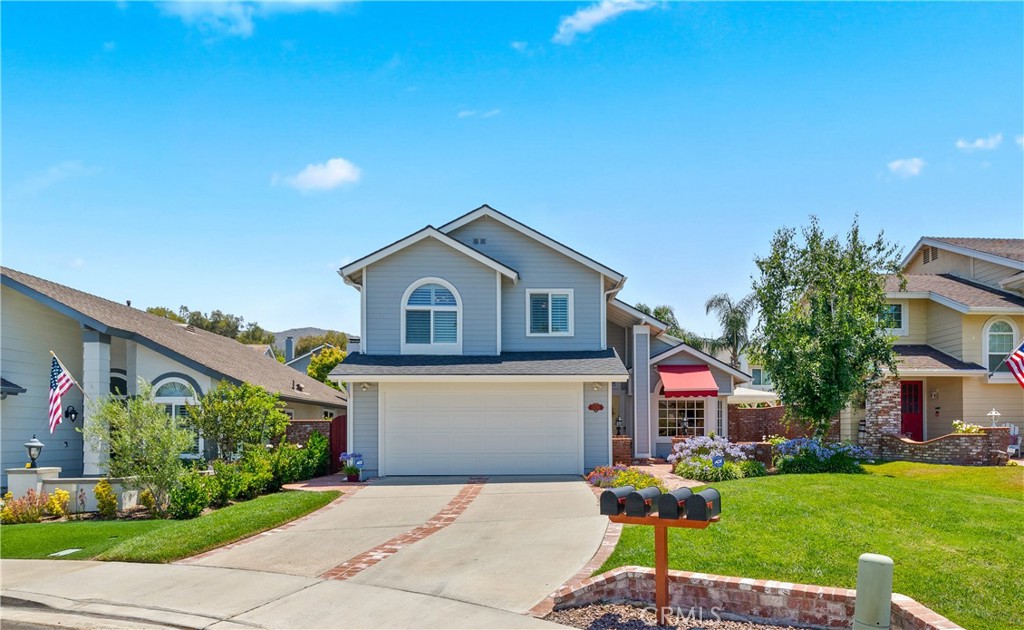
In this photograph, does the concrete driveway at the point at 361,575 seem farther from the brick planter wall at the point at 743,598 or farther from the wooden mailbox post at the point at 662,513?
the wooden mailbox post at the point at 662,513

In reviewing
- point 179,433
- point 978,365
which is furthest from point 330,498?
point 978,365

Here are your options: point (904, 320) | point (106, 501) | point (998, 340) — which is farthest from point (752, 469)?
point (106, 501)

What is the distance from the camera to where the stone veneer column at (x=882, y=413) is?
2575 centimetres

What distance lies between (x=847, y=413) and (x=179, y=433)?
21169 millimetres

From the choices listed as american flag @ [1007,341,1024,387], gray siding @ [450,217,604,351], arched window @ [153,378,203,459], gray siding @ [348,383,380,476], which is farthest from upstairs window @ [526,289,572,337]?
american flag @ [1007,341,1024,387]

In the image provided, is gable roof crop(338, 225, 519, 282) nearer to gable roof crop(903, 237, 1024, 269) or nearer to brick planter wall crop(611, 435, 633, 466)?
brick planter wall crop(611, 435, 633, 466)

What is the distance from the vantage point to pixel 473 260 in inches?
886

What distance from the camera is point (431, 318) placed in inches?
891

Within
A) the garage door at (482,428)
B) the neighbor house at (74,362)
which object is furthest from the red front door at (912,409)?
the neighbor house at (74,362)

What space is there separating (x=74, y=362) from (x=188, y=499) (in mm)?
9725

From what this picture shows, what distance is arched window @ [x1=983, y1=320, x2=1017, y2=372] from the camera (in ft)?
88.0

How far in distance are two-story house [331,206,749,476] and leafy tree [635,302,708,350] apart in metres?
27.2

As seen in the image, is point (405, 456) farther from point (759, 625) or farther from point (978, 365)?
point (978, 365)

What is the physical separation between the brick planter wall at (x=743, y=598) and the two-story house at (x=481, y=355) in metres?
11.4
